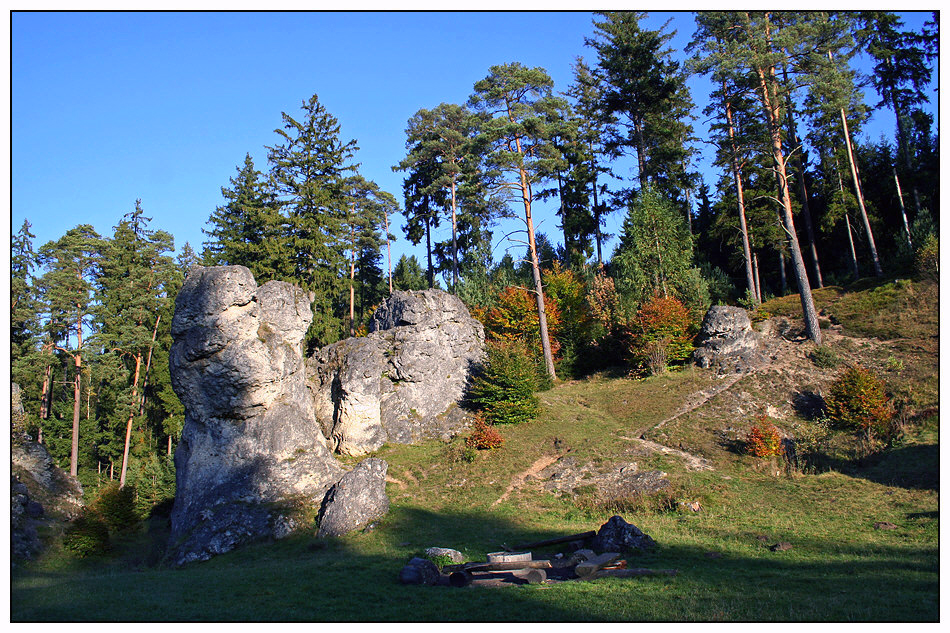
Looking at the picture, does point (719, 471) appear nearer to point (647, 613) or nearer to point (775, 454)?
point (775, 454)

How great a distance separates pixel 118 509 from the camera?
25.3 meters

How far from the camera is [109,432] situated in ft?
124

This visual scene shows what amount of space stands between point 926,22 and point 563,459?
37.4m

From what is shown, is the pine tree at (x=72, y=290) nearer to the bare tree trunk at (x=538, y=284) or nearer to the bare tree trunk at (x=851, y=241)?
the bare tree trunk at (x=538, y=284)

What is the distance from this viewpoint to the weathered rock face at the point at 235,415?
2200 cm

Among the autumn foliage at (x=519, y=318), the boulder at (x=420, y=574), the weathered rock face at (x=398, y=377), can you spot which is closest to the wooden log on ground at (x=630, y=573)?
the boulder at (x=420, y=574)

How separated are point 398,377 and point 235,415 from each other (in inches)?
328

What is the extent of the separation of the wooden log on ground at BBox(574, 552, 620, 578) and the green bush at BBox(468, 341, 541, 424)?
1416cm

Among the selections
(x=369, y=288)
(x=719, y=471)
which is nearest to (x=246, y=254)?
(x=369, y=288)

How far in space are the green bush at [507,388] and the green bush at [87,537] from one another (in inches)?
664

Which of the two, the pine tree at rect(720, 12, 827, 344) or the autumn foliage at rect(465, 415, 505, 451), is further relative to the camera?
the pine tree at rect(720, 12, 827, 344)

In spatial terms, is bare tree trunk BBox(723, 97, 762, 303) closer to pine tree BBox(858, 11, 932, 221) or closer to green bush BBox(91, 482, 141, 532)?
pine tree BBox(858, 11, 932, 221)

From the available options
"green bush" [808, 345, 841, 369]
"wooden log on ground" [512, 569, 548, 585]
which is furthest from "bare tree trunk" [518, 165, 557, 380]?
"wooden log on ground" [512, 569, 548, 585]

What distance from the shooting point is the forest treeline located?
1232 inches
